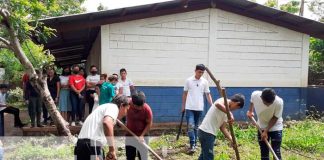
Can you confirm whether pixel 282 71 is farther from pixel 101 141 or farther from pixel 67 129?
pixel 101 141

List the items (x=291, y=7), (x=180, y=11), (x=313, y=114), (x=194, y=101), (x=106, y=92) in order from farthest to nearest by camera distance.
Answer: (x=291, y=7) → (x=313, y=114) → (x=180, y=11) → (x=106, y=92) → (x=194, y=101)

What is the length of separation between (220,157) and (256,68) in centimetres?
417

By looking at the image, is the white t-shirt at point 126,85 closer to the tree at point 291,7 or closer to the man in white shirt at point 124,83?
the man in white shirt at point 124,83

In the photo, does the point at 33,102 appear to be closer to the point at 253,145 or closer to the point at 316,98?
the point at 253,145

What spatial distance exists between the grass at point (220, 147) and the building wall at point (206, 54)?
4.59 feet

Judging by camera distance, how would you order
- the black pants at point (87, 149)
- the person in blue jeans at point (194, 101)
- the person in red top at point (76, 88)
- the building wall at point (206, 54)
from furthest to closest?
the building wall at point (206, 54) < the person in red top at point (76, 88) < the person in blue jeans at point (194, 101) < the black pants at point (87, 149)

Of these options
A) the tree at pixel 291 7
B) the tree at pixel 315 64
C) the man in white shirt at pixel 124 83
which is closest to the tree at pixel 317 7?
the tree at pixel 291 7

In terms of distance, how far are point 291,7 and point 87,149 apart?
22.8 meters

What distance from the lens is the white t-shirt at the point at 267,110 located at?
583 cm

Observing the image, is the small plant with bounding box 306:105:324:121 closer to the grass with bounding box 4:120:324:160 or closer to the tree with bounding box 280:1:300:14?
the grass with bounding box 4:120:324:160

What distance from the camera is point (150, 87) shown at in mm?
10133

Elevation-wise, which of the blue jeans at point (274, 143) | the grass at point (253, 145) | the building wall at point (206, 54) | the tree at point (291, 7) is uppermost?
the tree at point (291, 7)

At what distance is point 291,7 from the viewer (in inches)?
975

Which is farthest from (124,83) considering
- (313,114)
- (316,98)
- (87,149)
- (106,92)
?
(316,98)
